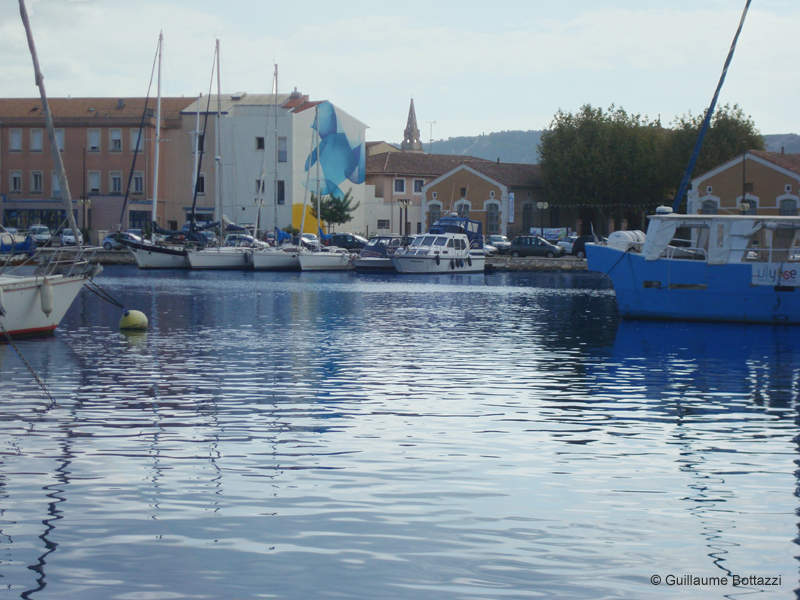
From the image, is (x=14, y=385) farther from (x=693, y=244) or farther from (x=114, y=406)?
(x=693, y=244)

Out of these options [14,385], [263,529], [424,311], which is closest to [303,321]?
[424,311]

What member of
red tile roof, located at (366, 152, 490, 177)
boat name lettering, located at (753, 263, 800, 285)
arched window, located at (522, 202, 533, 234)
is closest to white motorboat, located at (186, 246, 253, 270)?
red tile roof, located at (366, 152, 490, 177)

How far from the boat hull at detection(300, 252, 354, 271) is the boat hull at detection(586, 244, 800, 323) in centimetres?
3544

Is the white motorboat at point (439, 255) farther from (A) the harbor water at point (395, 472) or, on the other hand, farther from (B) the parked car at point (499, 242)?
(A) the harbor water at point (395, 472)

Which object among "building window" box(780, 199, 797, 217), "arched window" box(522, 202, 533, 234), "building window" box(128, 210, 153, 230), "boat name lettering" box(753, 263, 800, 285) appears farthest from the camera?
"arched window" box(522, 202, 533, 234)

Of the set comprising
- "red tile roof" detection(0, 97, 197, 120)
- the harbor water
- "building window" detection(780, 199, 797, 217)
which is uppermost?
"red tile roof" detection(0, 97, 197, 120)

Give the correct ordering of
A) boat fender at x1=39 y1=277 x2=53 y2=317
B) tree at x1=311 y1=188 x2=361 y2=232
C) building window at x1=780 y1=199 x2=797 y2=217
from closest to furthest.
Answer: boat fender at x1=39 y1=277 x2=53 y2=317, building window at x1=780 y1=199 x2=797 y2=217, tree at x1=311 y1=188 x2=361 y2=232

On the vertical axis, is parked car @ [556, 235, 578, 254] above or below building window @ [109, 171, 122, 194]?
below

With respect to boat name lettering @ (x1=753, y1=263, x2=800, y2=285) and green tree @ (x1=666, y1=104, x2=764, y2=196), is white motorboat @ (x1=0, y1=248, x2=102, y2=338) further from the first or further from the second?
green tree @ (x1=666, y1=104, x2=764, y2=196)

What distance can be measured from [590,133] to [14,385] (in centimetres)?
7537

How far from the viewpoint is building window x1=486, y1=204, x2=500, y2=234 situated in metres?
90.4

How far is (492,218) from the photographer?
298 ft

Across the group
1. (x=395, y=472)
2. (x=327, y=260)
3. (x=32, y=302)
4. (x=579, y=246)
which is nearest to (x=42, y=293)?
(x=32, y=302)

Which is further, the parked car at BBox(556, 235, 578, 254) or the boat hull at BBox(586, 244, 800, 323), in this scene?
the parked car at BBox(556, 235, 578, 254)
